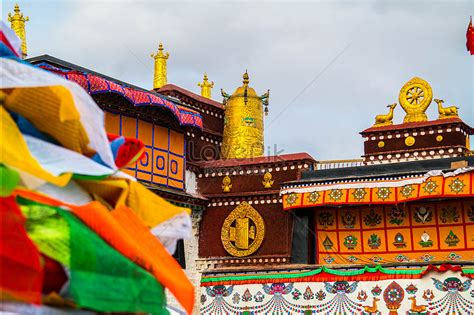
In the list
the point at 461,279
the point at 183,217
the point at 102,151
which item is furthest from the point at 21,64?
the point at 461,279

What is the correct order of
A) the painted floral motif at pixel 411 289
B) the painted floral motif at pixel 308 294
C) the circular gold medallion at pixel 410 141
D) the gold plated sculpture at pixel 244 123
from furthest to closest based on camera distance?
the gold plated sculpture at pixel 244 123 < the circular gold medallion at pixel 410 141 < the painted floral motif at pixel 308 294 < the painted floral motif at pixel 411 289

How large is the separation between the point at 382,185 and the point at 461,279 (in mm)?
2376

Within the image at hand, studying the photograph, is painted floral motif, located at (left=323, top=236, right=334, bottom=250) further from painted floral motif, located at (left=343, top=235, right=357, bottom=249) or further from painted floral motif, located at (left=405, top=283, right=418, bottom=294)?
painted floral motif, located at (left=405, top=283, right=418, bottom=294)

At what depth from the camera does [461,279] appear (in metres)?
11.7

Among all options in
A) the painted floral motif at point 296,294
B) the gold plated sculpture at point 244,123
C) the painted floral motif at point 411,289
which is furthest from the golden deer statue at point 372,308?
the gold plated sculpture at point 244,123

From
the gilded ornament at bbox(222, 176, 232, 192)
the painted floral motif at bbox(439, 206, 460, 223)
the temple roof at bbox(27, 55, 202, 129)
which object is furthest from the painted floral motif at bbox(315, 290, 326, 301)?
the temple roof at bbox(27, 55, 202, 129)

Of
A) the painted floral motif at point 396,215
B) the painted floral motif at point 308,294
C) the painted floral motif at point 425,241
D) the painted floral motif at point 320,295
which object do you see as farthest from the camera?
the painted floral motif at point 396,215

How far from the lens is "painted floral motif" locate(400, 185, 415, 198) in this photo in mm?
13141

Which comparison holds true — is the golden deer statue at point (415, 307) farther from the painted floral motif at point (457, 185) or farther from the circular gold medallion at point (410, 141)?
A: the circular gold medallion at point (410, 141)

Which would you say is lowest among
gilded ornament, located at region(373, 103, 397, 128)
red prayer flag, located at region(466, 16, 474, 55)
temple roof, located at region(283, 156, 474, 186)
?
temple roof, located at region(283, 156, 474, 186)

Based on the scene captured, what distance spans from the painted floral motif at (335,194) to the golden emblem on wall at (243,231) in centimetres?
179

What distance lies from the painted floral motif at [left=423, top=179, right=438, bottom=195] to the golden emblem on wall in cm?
339

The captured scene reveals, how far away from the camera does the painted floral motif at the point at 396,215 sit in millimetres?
13891

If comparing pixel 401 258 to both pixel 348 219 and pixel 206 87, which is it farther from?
pixel 206 87
